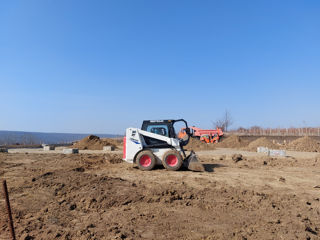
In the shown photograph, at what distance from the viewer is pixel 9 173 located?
8.85m

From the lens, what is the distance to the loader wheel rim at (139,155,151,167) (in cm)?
948

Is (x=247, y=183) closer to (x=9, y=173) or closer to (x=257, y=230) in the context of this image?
(x=257, y=230)

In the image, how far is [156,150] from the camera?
962 cm

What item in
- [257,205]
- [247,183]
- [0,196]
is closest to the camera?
[257,205]

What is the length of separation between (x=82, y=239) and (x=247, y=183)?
560cm

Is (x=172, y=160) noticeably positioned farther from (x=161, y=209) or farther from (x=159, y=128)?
(x=161, y=209)

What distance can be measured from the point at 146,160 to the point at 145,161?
0.06m

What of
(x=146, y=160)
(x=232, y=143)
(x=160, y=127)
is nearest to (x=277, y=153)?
(x=232, y=143)

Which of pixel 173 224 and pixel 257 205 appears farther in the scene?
pixel 257 205

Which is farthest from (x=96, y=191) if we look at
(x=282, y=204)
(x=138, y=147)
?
(x=282, y=204)

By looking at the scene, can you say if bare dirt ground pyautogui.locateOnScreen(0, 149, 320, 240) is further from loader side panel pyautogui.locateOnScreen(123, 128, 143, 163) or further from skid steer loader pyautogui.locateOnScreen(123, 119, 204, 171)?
loader side panel pyautogui.locateOnScreen(123, 128, 143, 163)

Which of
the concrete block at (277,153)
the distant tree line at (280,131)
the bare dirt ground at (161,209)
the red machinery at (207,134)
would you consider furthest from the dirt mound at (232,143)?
the distant tree line at (280,131)

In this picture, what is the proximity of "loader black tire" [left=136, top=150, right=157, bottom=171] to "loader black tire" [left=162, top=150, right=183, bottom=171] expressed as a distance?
0.45m

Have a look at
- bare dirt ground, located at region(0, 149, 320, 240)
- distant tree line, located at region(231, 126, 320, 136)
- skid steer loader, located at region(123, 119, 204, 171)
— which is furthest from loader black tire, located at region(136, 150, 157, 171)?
distant tree line, located at region(231, 126, 320, 136)
